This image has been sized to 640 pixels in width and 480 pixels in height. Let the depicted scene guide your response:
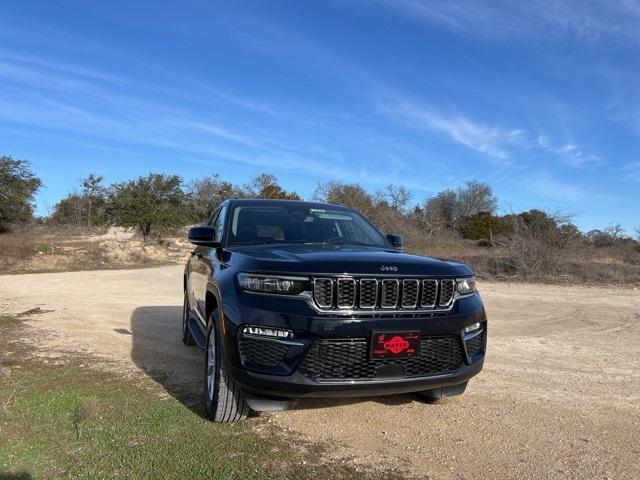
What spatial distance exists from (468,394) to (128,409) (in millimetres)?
3002

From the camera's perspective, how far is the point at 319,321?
3387 millimetres

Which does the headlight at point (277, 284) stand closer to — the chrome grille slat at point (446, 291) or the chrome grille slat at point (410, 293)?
the chrome grille slat at point (410, 293)

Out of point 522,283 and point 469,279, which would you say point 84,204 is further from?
point 469,279

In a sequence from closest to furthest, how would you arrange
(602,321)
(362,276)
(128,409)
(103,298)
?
(362,276) < (128,409) < (602,321) < (103,298)

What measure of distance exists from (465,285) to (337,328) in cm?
116

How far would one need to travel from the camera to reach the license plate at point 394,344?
3.47m

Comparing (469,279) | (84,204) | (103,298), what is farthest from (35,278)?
(84,204)

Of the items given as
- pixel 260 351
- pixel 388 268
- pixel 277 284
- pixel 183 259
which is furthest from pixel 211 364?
pixel 183 259

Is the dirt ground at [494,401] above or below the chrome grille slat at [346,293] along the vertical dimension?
below

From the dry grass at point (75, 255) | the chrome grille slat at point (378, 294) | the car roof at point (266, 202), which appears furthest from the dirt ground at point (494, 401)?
the dry grass at point (75, 255)

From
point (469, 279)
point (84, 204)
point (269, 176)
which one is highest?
point (269, 176)

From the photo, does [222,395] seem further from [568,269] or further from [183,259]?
[183,259]

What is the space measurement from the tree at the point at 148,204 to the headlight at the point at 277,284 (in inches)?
1123

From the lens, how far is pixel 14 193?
30719 mm
